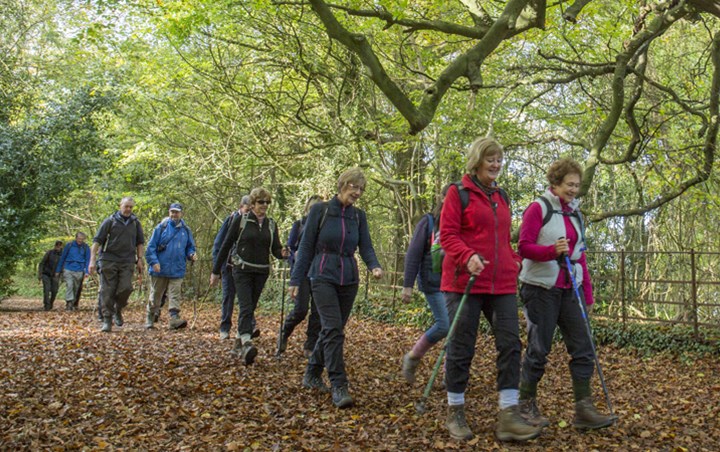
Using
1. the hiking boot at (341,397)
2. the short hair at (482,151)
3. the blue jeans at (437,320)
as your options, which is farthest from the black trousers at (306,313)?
the short hair at (482,151)

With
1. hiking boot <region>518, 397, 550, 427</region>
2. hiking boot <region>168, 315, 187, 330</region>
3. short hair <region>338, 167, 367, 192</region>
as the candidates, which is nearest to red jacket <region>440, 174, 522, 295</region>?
hiking boot <region>518, 397, 550, 427</region>

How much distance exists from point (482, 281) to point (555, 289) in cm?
63

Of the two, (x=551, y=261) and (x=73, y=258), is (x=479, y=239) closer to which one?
(x=551, y=261)

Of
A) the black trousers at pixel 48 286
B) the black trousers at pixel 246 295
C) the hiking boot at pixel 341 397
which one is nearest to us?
the hiking boot at pixel 341 397

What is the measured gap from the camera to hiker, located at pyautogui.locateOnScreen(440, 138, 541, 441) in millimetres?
4430

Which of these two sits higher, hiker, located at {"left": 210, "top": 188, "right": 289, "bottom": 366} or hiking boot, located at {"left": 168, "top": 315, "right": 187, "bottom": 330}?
hiker, located at {"left": 210, "top": 188, "right": 289, "bottom": 366}

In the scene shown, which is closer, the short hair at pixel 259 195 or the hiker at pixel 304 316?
the hiker at pixel 304 316

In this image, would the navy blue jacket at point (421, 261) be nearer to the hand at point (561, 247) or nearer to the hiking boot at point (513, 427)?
the hand at point (561, 247)

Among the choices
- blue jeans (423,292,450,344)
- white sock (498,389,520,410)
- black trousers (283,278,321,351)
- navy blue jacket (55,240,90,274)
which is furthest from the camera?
navy blue jacket (55,240,90,274)

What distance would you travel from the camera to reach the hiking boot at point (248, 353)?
7.14m

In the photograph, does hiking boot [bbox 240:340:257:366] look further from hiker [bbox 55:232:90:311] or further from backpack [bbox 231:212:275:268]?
hiker [bbox 55:232:90:311]

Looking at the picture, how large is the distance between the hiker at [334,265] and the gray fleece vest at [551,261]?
136 cm

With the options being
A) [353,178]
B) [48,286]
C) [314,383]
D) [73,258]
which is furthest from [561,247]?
[48,286]

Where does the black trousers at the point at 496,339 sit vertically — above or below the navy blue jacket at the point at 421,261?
below
